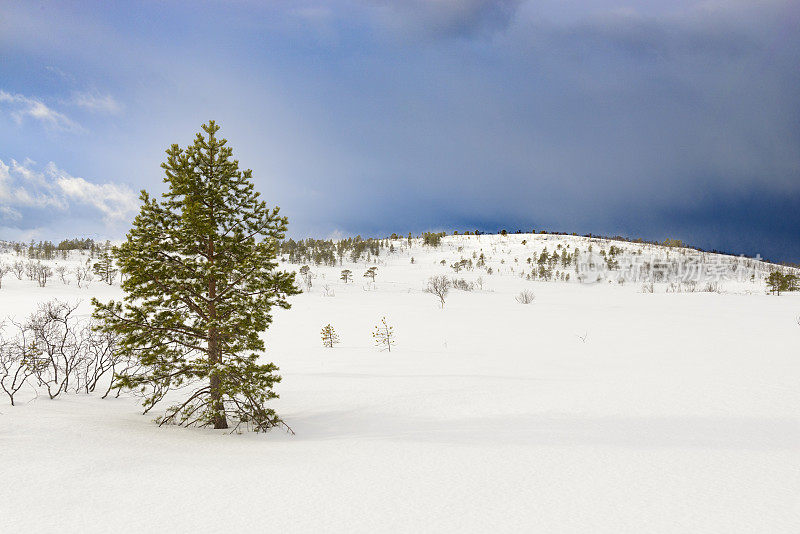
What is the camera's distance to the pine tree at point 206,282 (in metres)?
7.86

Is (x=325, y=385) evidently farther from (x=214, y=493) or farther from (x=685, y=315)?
(x=685, y=315)

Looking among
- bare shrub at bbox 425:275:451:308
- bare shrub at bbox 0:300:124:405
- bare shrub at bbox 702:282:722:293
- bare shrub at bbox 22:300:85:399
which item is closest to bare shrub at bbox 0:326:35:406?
bare shrub at bbox 0:300:124:405

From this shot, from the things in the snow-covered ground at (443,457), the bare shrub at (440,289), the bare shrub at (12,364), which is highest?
the bare shrub at (440,289)

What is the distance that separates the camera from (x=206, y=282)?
27.5 feet

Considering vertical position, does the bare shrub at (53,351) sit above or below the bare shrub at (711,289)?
below

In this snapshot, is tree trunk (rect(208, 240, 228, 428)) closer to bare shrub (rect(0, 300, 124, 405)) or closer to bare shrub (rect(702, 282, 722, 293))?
bare shrub (rect(0, 300, 124, 405))

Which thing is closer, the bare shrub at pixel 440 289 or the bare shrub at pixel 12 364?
the bare shrub at pixel 12 364

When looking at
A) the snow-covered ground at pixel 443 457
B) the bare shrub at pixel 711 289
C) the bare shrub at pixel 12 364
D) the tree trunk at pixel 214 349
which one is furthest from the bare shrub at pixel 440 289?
the bare shrub at pixel 711 289

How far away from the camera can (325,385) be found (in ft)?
44.8

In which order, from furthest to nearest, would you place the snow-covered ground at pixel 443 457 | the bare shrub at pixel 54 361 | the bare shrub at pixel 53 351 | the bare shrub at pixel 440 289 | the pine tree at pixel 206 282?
the bare shrub at pixel 440 289, the bare shrub at pixel 53 351, the bare shrub at pixel 54 361, the pine tree at pixel 206 282, the snow-covered ground at pixel 443 457

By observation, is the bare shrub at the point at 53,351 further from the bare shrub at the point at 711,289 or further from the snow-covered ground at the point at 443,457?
the bare shrub at the point at 711,289

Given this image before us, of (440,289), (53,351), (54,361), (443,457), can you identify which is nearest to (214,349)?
(443,457)

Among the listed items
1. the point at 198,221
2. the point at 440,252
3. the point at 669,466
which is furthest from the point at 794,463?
the point at 440,252

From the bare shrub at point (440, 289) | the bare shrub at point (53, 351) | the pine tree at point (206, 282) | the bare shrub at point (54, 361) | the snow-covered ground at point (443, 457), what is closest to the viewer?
the snow-covered ground at point (443, 457)
